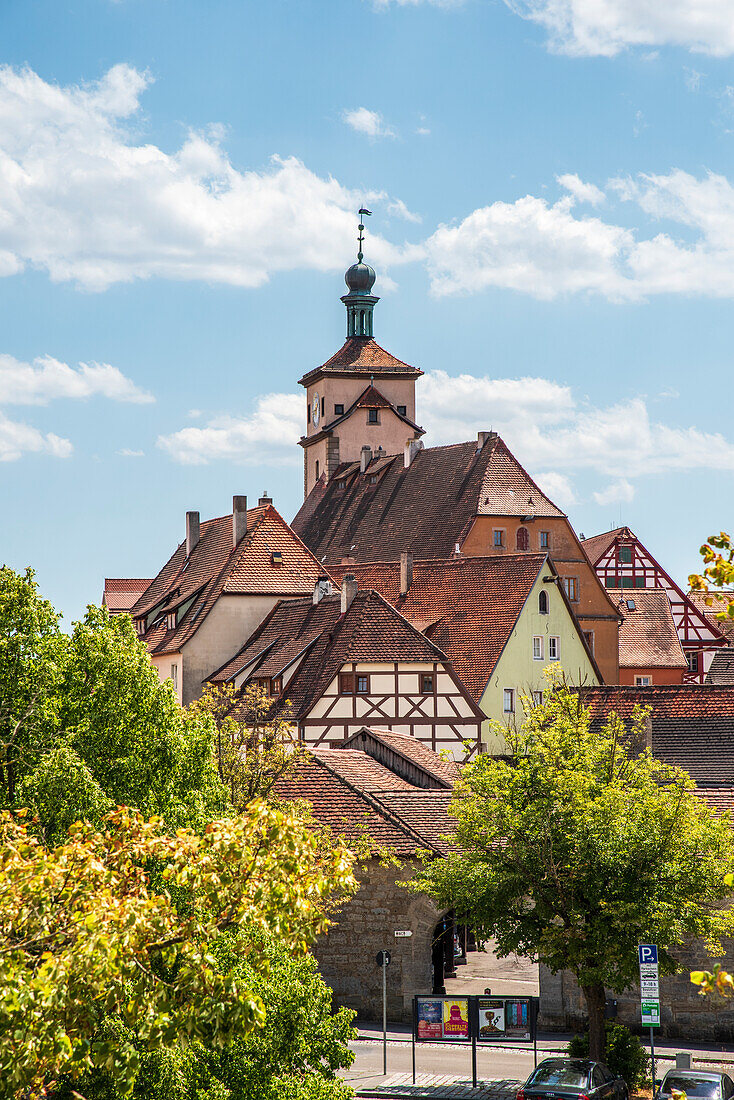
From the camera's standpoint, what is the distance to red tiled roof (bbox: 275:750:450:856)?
31297mm

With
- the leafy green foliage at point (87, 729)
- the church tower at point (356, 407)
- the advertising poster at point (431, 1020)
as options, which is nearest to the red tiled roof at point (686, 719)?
the advertising poster at point (431, 1020)

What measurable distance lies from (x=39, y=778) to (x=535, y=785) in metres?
8.85

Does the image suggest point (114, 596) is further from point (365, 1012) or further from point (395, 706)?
point (365, 1012)

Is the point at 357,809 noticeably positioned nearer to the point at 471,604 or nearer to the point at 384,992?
the point at 384,992

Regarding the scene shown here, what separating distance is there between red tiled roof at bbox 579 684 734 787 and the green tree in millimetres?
19260

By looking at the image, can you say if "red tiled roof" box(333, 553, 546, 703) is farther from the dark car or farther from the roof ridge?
the dark car

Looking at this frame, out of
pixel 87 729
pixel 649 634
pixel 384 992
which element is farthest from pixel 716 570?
pixel 649 634

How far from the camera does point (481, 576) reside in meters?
60.4

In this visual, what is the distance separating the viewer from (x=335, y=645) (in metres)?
51.3

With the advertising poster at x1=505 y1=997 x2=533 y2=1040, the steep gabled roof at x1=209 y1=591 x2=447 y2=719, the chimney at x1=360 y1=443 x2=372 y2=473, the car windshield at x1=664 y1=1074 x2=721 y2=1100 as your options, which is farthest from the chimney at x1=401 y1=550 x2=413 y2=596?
the car windshield at x1=664 y1=1074 x2=721 y2=1100

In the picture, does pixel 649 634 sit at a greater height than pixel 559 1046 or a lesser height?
greater

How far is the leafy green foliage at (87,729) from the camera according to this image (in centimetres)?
1889

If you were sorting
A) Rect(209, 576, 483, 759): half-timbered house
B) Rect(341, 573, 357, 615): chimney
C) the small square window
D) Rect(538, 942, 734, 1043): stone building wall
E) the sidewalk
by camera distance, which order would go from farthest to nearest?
the small square window
Rect(341, 573, 357, 615): chimney
Rect(209, 576, 483, 759): half-timbered house
Rect(538, 942, 734, 1043): stone building wall
the sidewalk

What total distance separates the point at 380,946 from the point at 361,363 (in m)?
77.0
